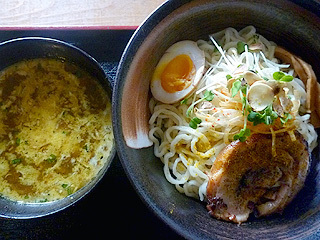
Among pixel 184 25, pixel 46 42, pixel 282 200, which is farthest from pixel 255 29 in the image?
pixel 46 42

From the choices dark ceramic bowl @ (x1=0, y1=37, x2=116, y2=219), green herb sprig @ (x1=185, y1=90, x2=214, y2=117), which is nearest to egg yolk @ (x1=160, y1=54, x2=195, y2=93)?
green herb sprig @ (x1=185, y1=90, x2=214, y2=117)

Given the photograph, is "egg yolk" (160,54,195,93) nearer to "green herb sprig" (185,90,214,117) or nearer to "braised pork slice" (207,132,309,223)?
"green herb sprig" (185,90,214,117)

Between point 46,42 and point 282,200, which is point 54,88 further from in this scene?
point 282,200

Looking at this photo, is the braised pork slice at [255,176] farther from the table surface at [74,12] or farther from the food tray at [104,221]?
the table surface at [74,12]

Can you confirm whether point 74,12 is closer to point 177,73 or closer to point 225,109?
point 177,73

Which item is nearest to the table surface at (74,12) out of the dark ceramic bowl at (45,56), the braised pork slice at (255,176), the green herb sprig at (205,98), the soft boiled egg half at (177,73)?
the dark ceramic bowl at (45,56)
